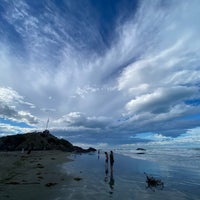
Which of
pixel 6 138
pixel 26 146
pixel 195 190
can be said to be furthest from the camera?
pixel 6 138

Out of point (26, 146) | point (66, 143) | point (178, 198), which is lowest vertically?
point (178, 198)

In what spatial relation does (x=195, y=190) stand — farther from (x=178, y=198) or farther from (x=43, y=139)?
(x=43, y=139)

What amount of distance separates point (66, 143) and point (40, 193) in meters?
123

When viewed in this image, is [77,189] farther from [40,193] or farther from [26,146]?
[26,146]

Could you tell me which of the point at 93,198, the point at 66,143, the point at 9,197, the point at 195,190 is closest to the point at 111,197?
the point at 93,198

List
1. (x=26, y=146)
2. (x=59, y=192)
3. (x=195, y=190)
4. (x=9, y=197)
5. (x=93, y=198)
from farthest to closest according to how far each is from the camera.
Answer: (x=26, y=146) < (x=195, y=190) < (x=59, y=192) < (x=93, y=198) < (x=9, y=197)

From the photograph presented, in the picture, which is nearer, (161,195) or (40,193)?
(40,193)

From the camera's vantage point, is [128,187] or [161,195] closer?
[161,195]

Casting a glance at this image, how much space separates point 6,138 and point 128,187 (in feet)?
354

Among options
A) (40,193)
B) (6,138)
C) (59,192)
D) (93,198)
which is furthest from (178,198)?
(6,138)

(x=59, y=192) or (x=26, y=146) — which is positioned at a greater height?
(x=26, y=146)

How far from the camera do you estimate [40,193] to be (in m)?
13.7

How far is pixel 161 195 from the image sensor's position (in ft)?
51.1

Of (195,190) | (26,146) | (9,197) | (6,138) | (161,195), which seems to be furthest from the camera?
(6,138)
